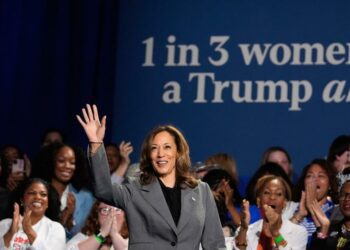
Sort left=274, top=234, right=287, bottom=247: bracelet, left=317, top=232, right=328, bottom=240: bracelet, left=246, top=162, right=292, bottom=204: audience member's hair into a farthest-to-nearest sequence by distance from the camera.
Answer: left=246, top=162, right=292, bottom=204: audience member's hair < left=274, top=234, right=287, bottom=247: bracelet < left=317, top=232, right=328, bottom=240: bracelet

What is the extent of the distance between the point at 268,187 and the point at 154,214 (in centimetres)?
204

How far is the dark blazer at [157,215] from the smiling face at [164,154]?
0.07m

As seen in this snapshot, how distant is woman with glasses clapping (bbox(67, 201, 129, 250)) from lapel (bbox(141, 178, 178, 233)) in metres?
1.68

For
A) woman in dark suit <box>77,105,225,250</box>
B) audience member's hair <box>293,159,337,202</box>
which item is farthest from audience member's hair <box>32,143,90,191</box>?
woman in dark suit <box>77,105,225,250</box>

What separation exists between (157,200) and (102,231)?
188cm

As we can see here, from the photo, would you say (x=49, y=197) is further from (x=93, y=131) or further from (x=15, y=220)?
(x=93, y=131)

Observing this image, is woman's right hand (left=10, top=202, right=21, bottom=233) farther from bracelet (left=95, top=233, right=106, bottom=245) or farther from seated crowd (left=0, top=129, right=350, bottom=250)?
bracelet (left=95, top=233, right=106, bottom=245)

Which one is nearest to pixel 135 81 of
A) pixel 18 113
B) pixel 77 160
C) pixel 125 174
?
pixel 18 113

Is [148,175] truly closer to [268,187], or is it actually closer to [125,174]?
[268,187]

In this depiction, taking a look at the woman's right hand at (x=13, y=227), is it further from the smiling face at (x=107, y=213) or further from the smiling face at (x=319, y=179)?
the smiling face at (x=319, y=179)

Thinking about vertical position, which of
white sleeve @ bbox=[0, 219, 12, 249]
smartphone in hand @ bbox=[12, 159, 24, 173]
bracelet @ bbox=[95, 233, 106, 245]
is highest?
smartphone in hand @ bbox=[12, 159, 24, 173]

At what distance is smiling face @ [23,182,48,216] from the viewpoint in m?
6.14

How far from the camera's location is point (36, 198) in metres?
6.17

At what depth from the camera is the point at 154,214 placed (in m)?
4.22
